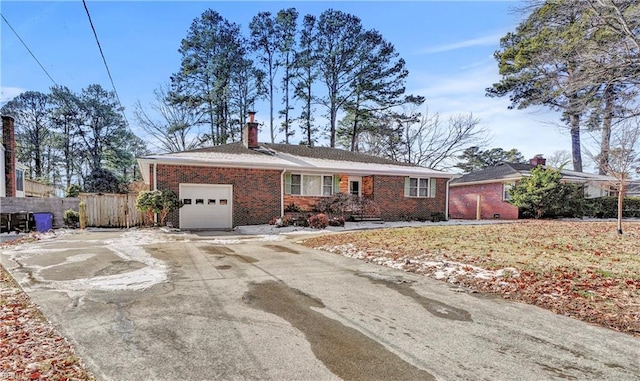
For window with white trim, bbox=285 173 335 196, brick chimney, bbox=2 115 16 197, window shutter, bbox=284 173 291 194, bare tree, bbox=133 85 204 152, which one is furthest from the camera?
bare tree, bbox=133 85 204 152

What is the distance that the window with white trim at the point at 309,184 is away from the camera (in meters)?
16.5

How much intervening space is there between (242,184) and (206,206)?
1.87 metres

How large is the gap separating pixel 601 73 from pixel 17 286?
48.9 ft

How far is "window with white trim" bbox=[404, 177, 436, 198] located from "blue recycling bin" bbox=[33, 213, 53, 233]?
1738cm

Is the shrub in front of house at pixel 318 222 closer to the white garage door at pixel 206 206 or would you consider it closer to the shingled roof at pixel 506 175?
the white garage door at pixel 206 206

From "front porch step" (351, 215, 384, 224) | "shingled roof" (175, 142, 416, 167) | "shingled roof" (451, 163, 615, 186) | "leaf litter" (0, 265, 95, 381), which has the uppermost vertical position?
"shingled roof" (175, 142, 416, 167)

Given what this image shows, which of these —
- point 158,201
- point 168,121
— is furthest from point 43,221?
point 168,121

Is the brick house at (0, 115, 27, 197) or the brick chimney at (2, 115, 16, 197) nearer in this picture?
the brick house at (0, 115, 27, 197)

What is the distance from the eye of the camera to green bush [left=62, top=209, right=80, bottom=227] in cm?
1500

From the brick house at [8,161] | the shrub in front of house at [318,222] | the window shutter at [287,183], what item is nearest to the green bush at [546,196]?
the shrub in front of house at [318,222]

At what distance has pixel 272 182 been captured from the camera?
15734 millimetres

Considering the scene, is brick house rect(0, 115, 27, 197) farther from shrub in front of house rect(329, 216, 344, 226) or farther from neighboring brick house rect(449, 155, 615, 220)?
neighboring brick house rect(449, 155, 615, 220)

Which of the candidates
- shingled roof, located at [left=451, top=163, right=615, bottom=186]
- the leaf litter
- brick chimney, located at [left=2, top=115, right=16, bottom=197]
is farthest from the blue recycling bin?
shingled roof, located at [left=451, top=163, right=615, bottom=186]

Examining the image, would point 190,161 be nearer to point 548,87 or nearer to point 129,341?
point 129,341
